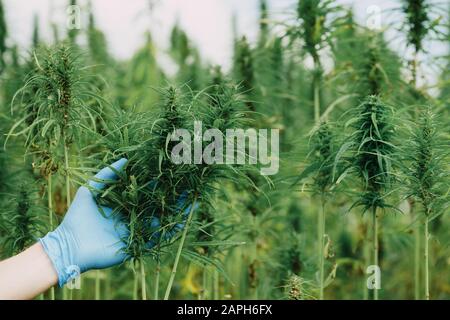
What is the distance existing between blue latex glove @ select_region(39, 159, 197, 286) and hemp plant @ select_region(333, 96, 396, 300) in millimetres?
681

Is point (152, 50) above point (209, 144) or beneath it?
above

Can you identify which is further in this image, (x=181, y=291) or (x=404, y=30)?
(x=181, y=291)

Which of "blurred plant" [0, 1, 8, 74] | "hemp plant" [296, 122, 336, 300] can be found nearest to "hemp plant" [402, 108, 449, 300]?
"hemp plant" [296, 122, 336, 300]

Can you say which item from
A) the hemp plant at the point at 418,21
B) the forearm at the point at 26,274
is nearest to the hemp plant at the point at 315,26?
the hemp plant at the point at 418,21

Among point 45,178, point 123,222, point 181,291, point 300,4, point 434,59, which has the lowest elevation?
point 181,291

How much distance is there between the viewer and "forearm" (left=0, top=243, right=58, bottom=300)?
8.14 ft

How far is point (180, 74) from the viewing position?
4.67 m

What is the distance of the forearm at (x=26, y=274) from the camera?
2482mm

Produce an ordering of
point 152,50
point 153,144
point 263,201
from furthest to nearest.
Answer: point 152,50 < point 263,201 < point 153,144

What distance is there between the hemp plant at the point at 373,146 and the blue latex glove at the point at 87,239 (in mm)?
681

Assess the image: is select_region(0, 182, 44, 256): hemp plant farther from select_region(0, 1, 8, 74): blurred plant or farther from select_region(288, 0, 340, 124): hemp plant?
select_region(0, 1, 8, 74): blurred plant
